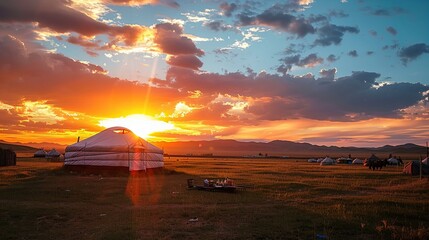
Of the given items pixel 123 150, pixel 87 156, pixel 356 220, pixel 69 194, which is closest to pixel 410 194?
pixel 356 220

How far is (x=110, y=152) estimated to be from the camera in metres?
34.2

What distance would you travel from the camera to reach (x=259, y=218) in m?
14.0

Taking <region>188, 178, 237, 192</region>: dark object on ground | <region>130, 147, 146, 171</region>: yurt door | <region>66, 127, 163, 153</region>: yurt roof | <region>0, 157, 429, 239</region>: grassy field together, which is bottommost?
<region>0, 157, 429, 239</region>: grassy field

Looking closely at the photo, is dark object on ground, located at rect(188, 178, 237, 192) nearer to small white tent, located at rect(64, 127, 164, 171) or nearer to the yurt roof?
small white tent, located at rect(64, 127, 164, 171)

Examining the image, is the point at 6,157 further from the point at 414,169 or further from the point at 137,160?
the point at 414,169

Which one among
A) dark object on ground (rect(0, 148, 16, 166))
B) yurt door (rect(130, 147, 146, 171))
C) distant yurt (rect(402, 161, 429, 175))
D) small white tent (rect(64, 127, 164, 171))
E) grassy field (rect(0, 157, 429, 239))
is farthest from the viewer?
dark object on ground (rect(0, 148, 16, 166))

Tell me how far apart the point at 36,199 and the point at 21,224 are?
226 inches

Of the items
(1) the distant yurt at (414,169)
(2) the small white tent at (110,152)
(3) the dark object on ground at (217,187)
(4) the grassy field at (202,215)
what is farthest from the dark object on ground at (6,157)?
(1) the distant yurt at (414,169)

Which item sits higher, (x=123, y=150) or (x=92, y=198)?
(x=123, y=150)

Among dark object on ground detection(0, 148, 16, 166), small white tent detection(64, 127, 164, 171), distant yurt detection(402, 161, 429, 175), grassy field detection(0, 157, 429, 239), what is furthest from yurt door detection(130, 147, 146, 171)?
distant yurt detection(402, 161, 429, 175)

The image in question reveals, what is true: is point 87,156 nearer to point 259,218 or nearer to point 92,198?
point 92,198

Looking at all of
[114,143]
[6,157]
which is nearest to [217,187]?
[114,143]

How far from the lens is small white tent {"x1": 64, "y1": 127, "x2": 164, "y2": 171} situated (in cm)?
3422

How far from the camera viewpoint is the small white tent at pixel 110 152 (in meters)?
34.2
